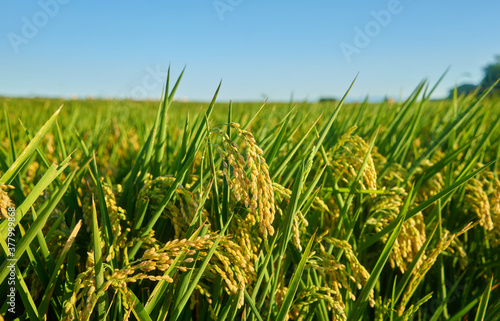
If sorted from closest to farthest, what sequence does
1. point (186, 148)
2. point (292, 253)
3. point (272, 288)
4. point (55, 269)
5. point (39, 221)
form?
1. point (39, 221)
2. point (55, 269)
3. point (272, 288)
4. point (292, 253)
5. point (186, 148)

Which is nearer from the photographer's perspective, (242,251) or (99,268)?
(99,268)

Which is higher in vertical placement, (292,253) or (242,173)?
(242,173)

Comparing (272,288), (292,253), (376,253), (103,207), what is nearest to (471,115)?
(376,253)

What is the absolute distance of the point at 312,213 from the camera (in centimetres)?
→ 139

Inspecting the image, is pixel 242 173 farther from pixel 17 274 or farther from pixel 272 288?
pixel 17 274

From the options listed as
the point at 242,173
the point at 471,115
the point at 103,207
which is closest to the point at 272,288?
the point at 242,173

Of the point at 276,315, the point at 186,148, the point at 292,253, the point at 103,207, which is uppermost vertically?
the point at 186,148

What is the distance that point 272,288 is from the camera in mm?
1012

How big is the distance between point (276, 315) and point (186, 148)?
2.14 feet

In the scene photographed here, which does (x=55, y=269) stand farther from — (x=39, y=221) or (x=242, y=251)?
(x=242, y=251)

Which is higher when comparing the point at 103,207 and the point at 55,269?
the point at 103,207

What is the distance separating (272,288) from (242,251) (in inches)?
5.8

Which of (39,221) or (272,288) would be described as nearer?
(39,221)

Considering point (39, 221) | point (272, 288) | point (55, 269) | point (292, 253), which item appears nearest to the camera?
point (39, 221)
